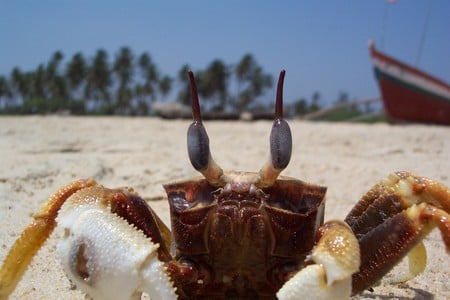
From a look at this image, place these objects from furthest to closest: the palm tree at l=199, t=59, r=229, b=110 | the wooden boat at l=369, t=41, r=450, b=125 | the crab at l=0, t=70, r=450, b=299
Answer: the palm tree at l=199, t=59, r=229, b=110
the wooden boat at l=369, t=41, r=450, b=125
the crab at l=0, t=70, r=450, b=299

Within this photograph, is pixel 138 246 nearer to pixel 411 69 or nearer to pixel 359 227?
pixel 359 227

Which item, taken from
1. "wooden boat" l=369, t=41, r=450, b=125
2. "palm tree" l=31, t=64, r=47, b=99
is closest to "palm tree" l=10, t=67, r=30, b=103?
"palm tree" l=31, t=64, r=47, b=99

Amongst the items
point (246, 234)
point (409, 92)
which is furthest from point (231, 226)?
point (409, 92)

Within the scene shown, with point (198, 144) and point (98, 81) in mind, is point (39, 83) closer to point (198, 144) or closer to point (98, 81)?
point (98, 81)

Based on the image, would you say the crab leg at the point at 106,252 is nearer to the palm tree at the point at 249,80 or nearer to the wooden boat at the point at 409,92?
the wooden boat at the point at 409,92

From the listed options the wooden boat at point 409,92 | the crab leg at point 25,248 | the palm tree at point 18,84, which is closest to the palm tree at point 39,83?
the palm tree at point 18,84

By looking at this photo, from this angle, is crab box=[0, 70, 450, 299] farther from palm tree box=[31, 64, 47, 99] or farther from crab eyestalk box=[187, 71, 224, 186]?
palm tree box=[31, 64, 47, 99]

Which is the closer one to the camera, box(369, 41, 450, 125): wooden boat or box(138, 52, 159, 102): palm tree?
box(369, 41, 450, 125): wooden boat
